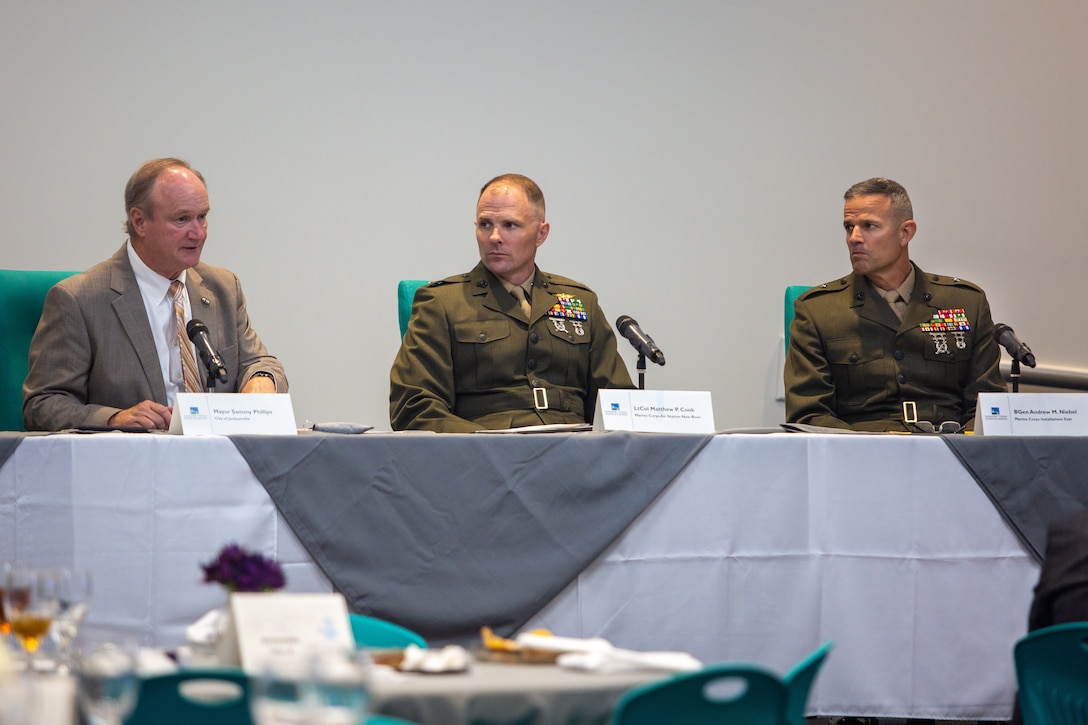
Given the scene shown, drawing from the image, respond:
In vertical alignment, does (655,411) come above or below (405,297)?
below

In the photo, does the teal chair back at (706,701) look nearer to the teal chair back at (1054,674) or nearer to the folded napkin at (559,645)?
the folded napkin at (559,645)

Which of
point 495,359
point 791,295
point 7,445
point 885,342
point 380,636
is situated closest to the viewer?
point 380,636

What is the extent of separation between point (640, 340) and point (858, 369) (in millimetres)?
1040

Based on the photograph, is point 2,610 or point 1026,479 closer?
point 2,610

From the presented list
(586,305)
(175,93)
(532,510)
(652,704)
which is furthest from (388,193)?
(652,704)

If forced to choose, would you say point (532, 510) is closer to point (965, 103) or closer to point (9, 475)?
point (9, 475)

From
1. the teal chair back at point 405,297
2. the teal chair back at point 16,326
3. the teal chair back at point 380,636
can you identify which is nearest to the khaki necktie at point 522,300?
the teal chair back at point 405,297

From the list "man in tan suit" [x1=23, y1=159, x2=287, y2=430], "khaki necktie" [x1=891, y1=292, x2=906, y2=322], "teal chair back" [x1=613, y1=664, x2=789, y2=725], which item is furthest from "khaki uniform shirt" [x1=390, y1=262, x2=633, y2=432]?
"teal chair back" [x1=613, y1=664, x2=789, y2=725]

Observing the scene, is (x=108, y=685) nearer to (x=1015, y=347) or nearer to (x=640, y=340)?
(x=640, y=340)

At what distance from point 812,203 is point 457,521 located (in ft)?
9.41

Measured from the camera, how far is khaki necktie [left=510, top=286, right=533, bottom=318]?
12.2 feet

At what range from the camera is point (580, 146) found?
4.78m

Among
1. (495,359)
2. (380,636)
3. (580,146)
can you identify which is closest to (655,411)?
(495,359)

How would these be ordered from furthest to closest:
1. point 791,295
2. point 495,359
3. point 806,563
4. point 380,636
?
point 791,295 < point 495,359 < point 806,563 < point 380,636
